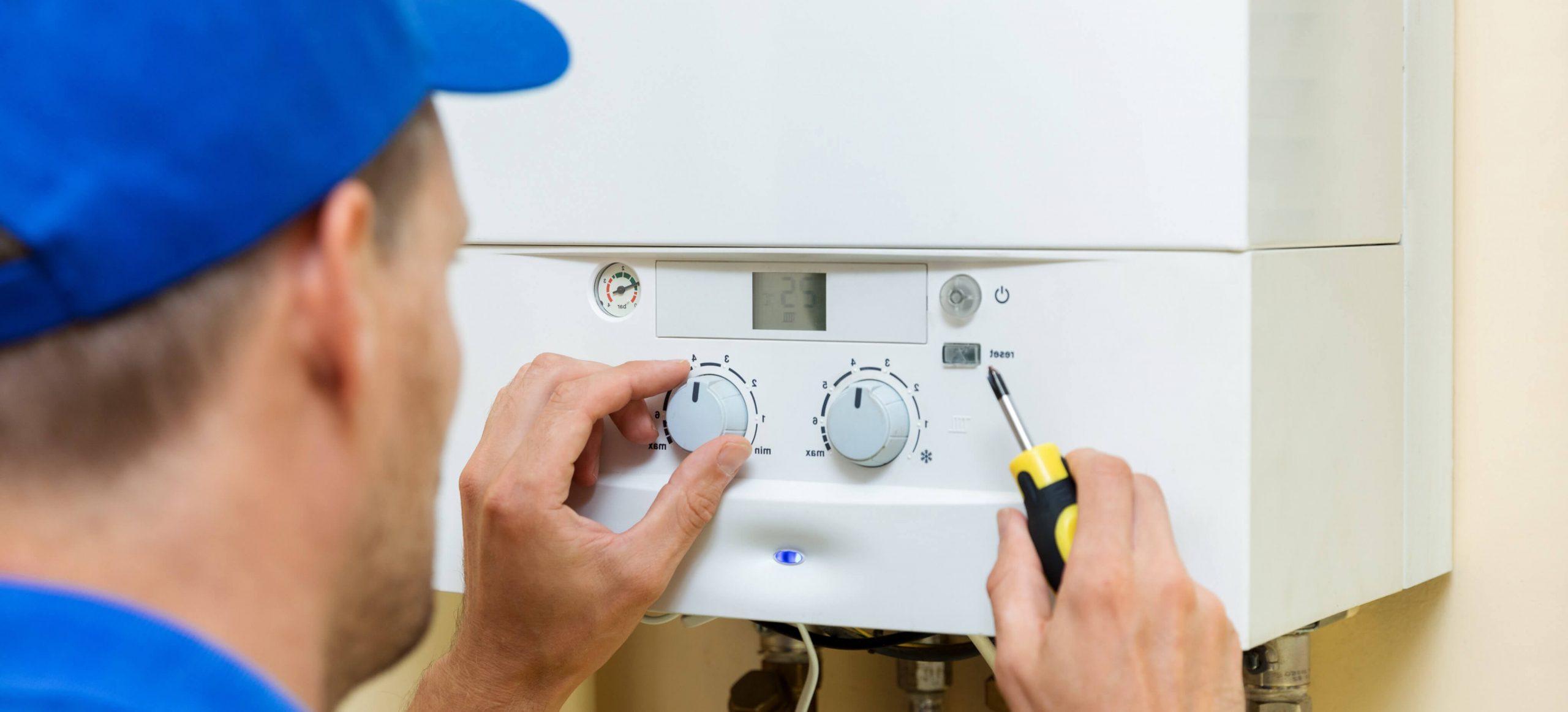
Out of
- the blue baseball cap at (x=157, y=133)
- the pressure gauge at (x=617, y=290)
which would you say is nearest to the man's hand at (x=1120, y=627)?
the pressure gauge at (x=617, y=290)

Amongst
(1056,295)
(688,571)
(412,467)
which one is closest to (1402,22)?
(1056,295)

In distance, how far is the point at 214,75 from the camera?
364 mm

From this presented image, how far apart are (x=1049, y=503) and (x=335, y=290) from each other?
0.37 meters

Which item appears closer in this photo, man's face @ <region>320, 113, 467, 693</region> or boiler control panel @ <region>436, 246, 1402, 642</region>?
man's face @ <region>320, 113, 467, 693</region>

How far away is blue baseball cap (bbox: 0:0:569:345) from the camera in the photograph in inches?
13.6

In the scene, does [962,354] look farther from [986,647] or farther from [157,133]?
[157,133]

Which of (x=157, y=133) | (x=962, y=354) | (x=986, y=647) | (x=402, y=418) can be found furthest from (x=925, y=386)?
(x=157, y=133)

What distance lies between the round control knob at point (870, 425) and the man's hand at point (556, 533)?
0.19ft

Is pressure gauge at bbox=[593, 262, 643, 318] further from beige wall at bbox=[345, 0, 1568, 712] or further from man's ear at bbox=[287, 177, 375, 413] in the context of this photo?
beige wall at bbox=[345, 0, 1568, 712]

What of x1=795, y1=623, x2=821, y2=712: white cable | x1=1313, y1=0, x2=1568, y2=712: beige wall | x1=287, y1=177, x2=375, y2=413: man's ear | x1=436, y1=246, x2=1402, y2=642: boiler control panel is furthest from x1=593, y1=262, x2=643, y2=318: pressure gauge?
x1=1313, y1=0, x2=1568, y2=712: beige wall

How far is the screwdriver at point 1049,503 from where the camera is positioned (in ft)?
2.11

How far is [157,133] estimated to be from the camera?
14.1 inches

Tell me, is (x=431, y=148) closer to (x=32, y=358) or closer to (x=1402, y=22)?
(x=32, y=358)

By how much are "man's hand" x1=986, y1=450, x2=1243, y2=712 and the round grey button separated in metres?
0.10
